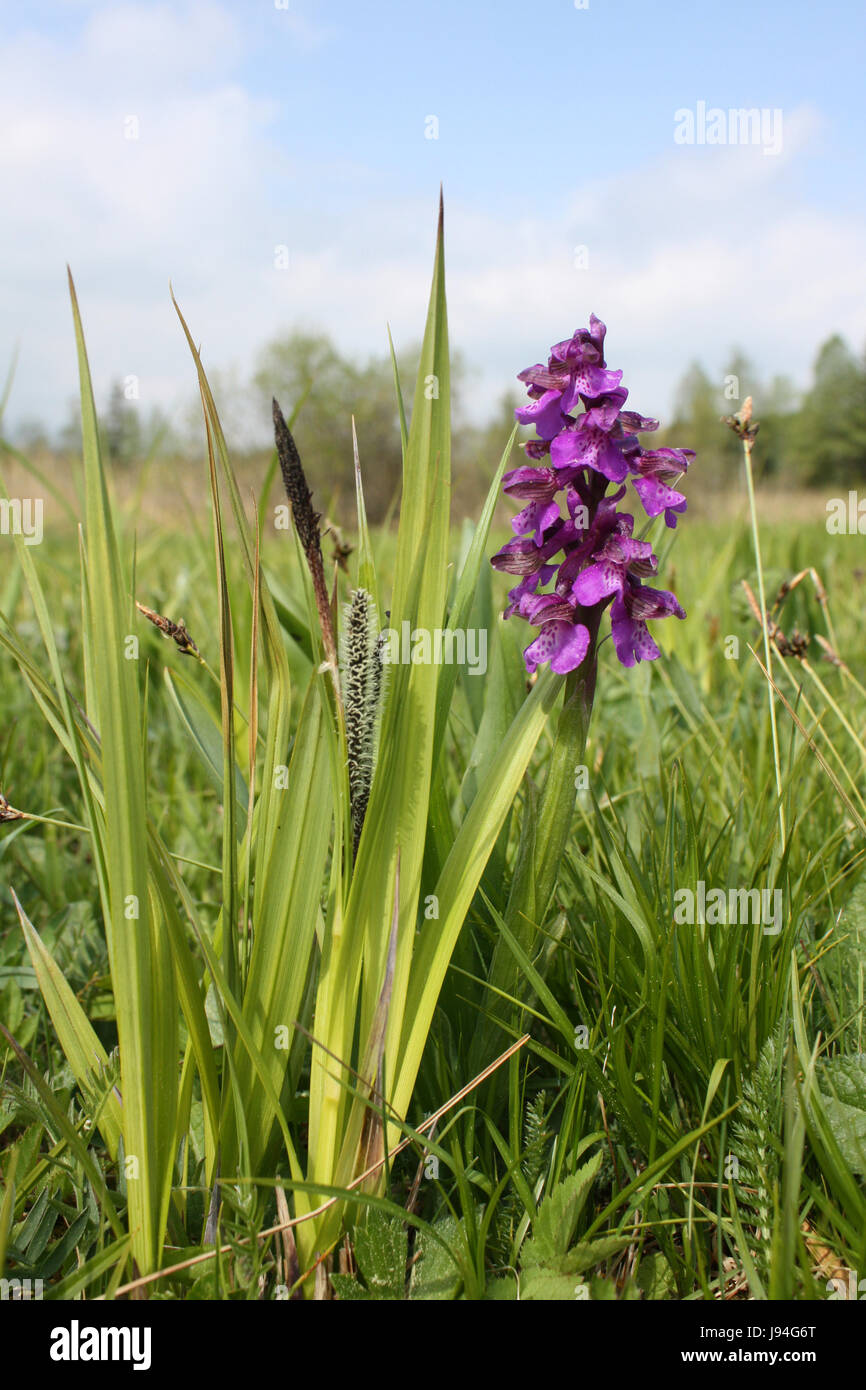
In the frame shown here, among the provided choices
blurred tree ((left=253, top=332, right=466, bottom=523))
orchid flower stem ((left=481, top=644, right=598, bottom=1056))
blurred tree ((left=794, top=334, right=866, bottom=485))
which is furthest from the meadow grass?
blurred tree ((left=794, top=334, right=866, bottom=485))

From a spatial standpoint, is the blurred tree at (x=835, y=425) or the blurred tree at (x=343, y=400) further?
the blurred tree at (x=835, y=425)

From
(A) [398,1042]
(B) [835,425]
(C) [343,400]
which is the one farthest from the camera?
(B) [835,425]

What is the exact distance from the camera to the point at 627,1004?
4.55ft

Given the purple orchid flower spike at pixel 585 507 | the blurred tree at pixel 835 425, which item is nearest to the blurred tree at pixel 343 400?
the purple orchid flower spike at pixel 585 507

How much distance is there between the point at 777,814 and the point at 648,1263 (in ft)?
2.44

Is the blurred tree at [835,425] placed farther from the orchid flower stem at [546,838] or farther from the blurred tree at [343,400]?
the orchid flower stem at [546,838]

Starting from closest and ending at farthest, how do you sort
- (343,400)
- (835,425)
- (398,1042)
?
(398,1042) → (343,400) → (835,425)

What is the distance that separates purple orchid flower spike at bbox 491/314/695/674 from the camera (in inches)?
45.4

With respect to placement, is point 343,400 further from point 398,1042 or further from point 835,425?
point 835,425

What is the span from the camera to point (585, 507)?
121 centimetres

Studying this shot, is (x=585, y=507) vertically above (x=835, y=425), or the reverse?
(x=835, y=425)

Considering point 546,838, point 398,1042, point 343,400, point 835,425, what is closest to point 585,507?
point 546,838

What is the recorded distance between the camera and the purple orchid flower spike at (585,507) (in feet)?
3.78
